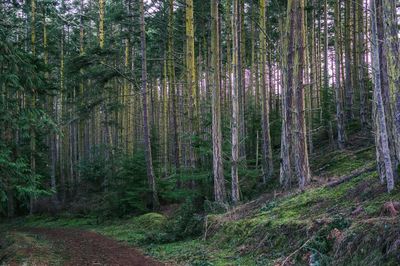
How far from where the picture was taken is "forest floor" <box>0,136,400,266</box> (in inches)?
220

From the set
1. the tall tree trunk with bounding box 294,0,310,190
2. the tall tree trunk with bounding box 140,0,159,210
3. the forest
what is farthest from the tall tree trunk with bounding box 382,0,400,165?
the tall tree trunk with bounding box 140,0,159,210

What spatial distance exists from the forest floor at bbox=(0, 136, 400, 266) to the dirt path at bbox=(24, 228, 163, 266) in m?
0.06

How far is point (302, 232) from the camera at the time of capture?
723 cm

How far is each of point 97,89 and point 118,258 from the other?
13.3 metres

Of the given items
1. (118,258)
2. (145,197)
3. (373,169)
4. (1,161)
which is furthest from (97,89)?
(373,169)

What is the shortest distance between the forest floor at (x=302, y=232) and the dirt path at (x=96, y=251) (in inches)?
2.2

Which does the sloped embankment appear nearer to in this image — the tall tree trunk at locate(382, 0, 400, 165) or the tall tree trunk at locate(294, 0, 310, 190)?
the tall tree trunk at locate(294, 0, 310, 190)

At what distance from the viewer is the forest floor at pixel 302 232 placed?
5.59m

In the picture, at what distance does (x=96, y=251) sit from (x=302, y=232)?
662 centimetres

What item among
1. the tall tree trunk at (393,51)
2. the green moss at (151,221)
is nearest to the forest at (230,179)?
the tall tree trunk at (393,51)

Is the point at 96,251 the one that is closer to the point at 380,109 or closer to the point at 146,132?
the point at 146,132

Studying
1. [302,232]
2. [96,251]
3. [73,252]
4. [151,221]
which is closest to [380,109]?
[302,232]

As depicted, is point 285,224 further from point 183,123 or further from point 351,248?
point 183,123

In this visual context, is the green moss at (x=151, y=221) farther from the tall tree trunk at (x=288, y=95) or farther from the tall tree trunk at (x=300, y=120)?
the tall tree trunk at (x=300, y=120)
